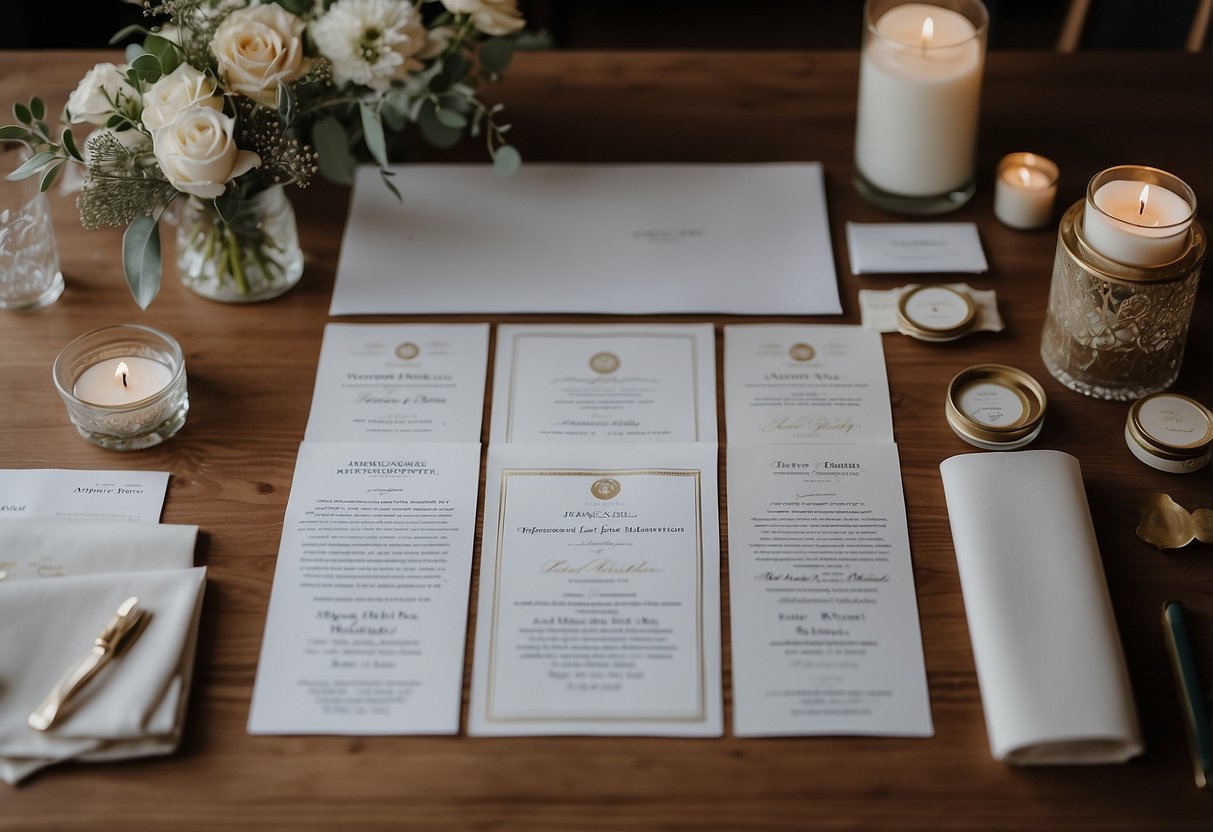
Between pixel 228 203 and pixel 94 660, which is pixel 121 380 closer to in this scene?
pixel 228 203

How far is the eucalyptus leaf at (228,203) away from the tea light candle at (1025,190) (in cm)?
84

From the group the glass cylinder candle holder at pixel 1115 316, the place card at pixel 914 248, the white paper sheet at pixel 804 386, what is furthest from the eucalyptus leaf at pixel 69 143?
the glass cylinder candle holder at pixel 1115 316

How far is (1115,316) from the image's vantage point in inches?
42.0

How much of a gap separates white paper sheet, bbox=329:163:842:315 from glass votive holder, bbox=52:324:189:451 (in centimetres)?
20

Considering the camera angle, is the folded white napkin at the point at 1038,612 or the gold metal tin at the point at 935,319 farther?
the gold metal tin at the point at 935,319

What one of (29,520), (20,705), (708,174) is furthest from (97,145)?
(708,174)

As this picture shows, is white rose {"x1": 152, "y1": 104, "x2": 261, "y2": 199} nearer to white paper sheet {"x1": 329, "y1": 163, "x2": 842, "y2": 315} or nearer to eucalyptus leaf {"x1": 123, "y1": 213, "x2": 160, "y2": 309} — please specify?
eucalyptus leaf {"x1": 123, "y1": 213, "x2": 160, "y2": 309}

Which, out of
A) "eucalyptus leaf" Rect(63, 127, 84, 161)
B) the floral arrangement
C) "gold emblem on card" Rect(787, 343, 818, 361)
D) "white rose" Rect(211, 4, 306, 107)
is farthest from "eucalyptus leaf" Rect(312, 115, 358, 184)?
"gold emblem on card" Rect(787, 343, 818, 361)

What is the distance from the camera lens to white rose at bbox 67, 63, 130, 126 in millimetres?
1099

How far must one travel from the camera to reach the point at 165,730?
88 cm

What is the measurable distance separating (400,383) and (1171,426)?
757 mm

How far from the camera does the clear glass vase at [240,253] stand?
1.21m

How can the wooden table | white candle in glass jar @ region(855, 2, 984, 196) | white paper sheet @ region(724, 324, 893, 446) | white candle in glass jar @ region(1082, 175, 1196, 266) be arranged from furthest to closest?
white candle in glass jar @ region(855, 2, 984, 196)
white paper sheet @ region(724, 324, 893, 446)
white candle in glass jar @ region(1082, 175, 1196, 266)
the wooden table

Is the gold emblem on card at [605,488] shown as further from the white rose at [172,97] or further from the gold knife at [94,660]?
the white rose at [172,97]
